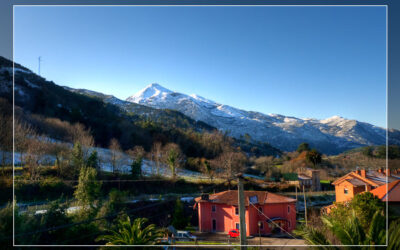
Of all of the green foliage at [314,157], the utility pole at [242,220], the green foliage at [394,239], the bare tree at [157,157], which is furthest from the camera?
the bare tree at [157,157]

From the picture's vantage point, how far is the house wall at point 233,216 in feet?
30.6

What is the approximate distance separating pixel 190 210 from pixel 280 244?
516 cm

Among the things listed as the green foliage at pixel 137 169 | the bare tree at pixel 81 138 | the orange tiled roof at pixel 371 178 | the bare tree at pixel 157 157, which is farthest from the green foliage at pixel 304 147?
the bare tree at pixel 81 138

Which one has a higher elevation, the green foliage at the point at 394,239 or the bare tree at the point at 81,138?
the bare tree at the point at 81,138

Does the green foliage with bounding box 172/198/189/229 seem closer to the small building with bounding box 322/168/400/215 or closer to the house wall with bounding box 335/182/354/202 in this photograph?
the small building with bounding box 322/168/400/215

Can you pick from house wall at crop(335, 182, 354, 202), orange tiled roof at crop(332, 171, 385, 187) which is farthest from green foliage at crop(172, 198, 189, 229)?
orange tiled roof at crop(332, 171, 385, 187)

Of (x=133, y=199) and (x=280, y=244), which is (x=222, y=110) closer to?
(x=133, y=199)

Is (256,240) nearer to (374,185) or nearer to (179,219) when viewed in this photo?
(179,219)

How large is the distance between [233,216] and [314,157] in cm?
616

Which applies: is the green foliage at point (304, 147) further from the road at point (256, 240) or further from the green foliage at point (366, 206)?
the green foliage at point (366, 206)

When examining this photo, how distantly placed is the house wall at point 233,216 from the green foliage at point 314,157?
317 centimetres

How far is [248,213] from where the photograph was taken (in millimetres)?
8953

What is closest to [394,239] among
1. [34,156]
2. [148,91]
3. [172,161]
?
[148,91]

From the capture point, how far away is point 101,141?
25781mm
